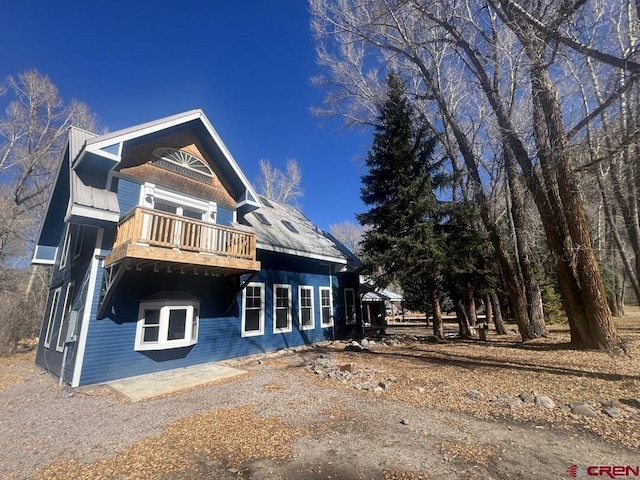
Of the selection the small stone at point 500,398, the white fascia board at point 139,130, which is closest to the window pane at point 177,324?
the white fascia board at point 139,130

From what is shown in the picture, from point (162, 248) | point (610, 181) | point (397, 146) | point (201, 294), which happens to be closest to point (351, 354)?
point (201, 294)

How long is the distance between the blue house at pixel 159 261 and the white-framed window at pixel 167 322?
1.2 inches

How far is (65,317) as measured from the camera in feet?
30.2

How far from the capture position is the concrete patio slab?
660 centimetres

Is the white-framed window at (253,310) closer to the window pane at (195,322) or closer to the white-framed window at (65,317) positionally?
the window pane at (195,322)

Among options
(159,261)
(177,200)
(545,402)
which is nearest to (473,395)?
(545,402)

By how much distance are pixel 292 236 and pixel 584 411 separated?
1083 centimetres

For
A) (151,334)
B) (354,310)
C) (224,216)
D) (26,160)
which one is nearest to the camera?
(151,334)

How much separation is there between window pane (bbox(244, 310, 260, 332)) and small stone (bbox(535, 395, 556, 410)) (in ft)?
28.2

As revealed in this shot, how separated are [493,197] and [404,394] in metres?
13.4

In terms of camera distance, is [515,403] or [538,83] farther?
[538,83]

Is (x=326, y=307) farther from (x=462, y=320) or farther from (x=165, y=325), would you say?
(x=165, y=325)

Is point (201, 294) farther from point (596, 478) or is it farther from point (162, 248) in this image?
point (596, 478)

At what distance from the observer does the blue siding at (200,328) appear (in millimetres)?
7590
